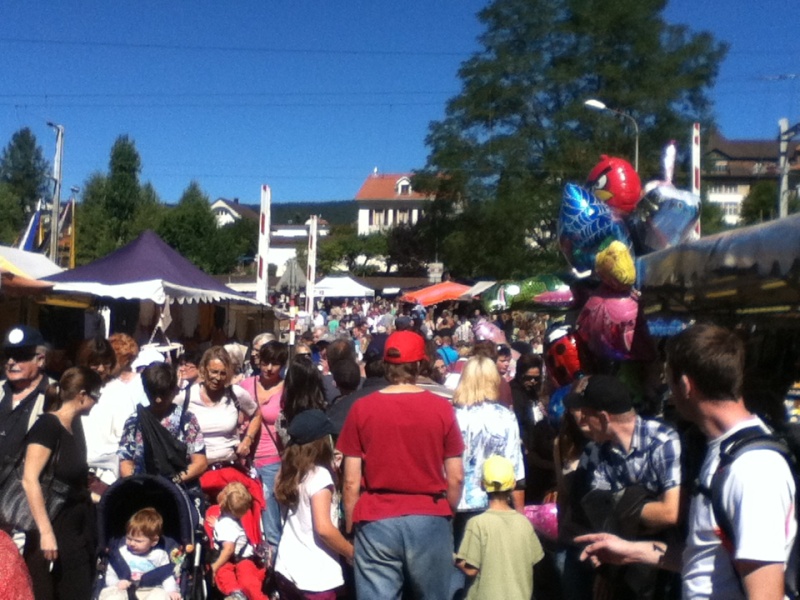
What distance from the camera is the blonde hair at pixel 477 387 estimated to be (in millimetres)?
6090

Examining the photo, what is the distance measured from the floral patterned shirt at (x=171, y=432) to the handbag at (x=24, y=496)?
0.94 metres

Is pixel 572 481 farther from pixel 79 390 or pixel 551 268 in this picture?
pixel 551 268

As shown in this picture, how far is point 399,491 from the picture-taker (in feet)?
15.2

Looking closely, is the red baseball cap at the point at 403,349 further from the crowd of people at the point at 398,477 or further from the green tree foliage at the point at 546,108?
the green tree foliage at the point at 546,108

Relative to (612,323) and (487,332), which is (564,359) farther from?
(487,332)

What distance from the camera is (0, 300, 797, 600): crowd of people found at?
277 centimetres

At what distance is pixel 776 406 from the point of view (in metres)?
4.67

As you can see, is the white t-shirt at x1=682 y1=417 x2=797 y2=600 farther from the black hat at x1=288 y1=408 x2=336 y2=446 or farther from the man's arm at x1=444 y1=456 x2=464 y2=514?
the black hat at x1=288 y1=408 x2=336 y2=446

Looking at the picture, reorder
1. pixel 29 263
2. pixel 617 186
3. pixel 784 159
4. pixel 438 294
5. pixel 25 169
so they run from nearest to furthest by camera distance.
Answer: pixel 617 186
pixel 29 263
pixel 784 159
pixel 438 294
pixel 25 169

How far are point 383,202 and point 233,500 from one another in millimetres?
114929

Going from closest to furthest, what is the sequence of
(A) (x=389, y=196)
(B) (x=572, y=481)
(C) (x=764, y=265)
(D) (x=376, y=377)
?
(C) (x=764, y=265) → (B) (x=572, y=481) → (D) (x=376, y=377) → (A) (x=389, y=196)

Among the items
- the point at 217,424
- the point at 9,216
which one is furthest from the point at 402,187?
the point at 217,424

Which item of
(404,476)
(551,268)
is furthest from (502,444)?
(551,268)

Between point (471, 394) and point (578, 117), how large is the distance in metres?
→ 34.3
